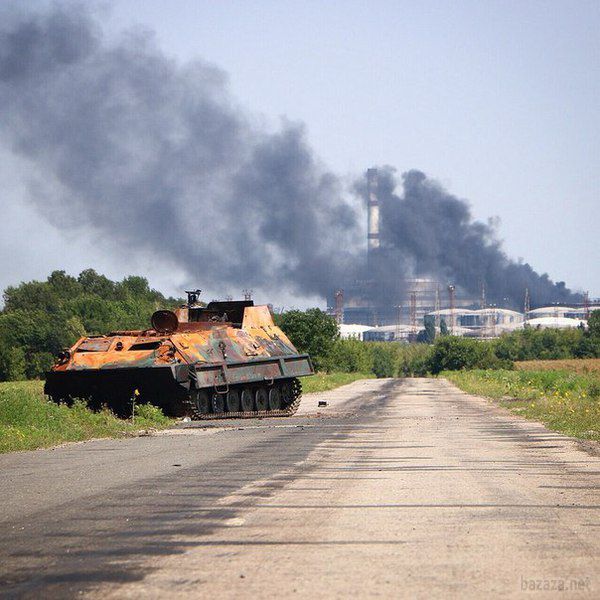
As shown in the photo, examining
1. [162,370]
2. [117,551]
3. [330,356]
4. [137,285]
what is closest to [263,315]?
[162,370]

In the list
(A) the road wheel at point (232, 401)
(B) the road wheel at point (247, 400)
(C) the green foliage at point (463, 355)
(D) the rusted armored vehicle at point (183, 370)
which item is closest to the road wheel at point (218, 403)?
(D) the rusted armored vehicle at point (183, 370)

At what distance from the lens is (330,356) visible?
103 m

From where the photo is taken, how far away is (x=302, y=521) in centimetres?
1052

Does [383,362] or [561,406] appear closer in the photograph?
[561,406]

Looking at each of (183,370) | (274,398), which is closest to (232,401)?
(274,398)

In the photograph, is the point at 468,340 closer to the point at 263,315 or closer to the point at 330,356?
the point at 330,356

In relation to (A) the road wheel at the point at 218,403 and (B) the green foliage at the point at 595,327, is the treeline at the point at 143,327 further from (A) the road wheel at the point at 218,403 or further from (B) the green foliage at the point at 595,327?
(A) the road wheel at the point at 218,403

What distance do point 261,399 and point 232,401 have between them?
2.02m

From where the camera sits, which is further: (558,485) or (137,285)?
(137,285)

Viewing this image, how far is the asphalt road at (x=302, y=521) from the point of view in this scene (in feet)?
25.2

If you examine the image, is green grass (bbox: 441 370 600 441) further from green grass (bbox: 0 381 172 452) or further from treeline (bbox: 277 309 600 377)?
treeline (bbox: 277 309 600 377)

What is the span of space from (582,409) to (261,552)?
22.3 m

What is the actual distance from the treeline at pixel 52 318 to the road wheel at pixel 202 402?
4566 cm

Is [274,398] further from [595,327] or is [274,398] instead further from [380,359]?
[380,359]
